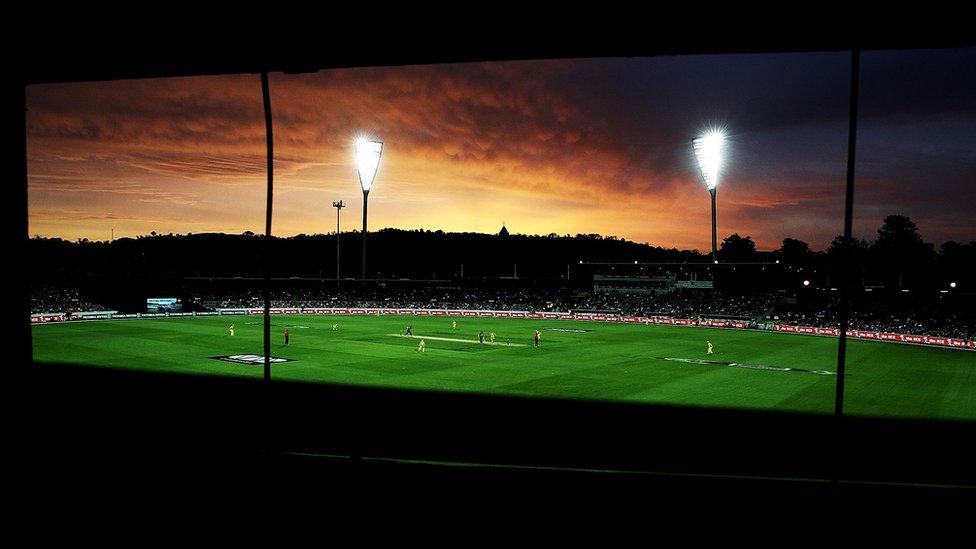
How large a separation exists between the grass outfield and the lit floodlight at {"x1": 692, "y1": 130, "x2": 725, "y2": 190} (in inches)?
374

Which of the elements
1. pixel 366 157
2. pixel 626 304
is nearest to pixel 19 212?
pixel 366 157

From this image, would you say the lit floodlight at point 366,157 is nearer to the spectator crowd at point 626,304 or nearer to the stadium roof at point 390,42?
the stadium roof at point 390,42

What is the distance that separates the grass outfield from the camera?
2711 centimetres

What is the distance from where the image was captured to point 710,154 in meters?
27.3

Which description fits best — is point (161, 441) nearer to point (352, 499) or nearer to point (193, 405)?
point (352, 499)

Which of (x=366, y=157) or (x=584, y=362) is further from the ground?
(x=366, y=157)

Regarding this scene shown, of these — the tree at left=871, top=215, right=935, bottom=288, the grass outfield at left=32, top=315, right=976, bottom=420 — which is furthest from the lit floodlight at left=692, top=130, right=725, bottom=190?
the tree at left=871, top=215, right=935, bottom=288

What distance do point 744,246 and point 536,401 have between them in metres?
125

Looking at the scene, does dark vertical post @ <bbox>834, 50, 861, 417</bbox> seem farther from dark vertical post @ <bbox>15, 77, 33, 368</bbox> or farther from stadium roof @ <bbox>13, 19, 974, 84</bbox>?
dark vertical post @ <bbox>15, 77, 33, 368</bbox>

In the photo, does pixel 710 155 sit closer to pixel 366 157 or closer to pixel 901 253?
pixel 366 157

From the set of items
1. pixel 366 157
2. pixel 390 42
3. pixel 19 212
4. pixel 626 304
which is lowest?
pixel 626 304

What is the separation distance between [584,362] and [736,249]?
110 m

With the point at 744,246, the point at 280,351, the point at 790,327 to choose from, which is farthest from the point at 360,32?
the point at 744,246

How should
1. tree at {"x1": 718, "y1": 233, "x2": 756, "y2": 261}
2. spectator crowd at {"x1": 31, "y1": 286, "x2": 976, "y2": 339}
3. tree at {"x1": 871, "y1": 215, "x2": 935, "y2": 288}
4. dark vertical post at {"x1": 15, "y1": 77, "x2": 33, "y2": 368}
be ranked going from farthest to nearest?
tree at {"x1": 718, "y1": 233, "x2": 756, "y2": 261} < tree at {"x1": 871, "y1": 215, "x2": 935, "y2": 288} < spectator crowd at {"x1": 31, "y1": 286, "x2": 976, "y2": 339} < dark vertical post at {"x1": 15, "y1": 77, "x2": 33, "y2": 368}
